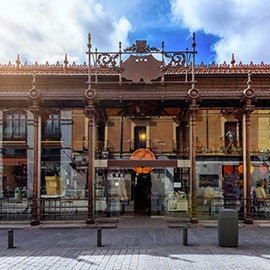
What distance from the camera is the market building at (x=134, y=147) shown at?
1320 centimetres

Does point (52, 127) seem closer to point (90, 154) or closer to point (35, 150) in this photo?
point (35, 150)

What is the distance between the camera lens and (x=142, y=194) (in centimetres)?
1487

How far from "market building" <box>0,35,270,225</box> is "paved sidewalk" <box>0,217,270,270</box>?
4.37 ft

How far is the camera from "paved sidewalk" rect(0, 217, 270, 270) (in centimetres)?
758

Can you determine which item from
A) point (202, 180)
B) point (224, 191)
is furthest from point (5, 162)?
point (224, 191)

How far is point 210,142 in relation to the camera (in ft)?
47.1

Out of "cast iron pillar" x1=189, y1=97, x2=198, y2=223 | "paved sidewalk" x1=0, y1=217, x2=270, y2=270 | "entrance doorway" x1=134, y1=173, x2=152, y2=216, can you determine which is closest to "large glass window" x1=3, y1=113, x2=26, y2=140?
"paved sidewalk" x1=0, y1=217, x2=270, y2=270

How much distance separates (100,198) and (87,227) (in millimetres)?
1863

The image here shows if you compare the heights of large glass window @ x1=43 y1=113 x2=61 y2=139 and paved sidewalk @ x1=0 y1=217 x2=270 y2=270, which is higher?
large glass window @ x1=43 y1=113 x2=61 y2=139

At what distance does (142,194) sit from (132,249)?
593cm

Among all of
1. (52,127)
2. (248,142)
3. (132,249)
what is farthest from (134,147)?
(132,249)

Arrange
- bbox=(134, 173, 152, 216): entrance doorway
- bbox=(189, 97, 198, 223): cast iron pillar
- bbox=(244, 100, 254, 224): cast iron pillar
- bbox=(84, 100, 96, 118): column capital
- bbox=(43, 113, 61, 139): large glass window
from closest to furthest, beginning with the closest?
1. bbox=(244, 100, 254, 224): cast iron pillar
2. bbox=(189, 97, 198, 223): cast iron pillar
3. bbox=(84, 100, 96, 118): column capital
4. bbox=(43, 113, 61, 139): large glass window
5. bbox=(134, 173, 152, 216): entrance doorway

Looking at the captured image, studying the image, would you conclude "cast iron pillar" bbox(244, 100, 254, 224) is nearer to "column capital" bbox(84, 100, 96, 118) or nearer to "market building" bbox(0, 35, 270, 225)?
"market building" bbox(0, 35, 270, 225)

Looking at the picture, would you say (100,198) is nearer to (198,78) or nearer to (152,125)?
(152,125)
